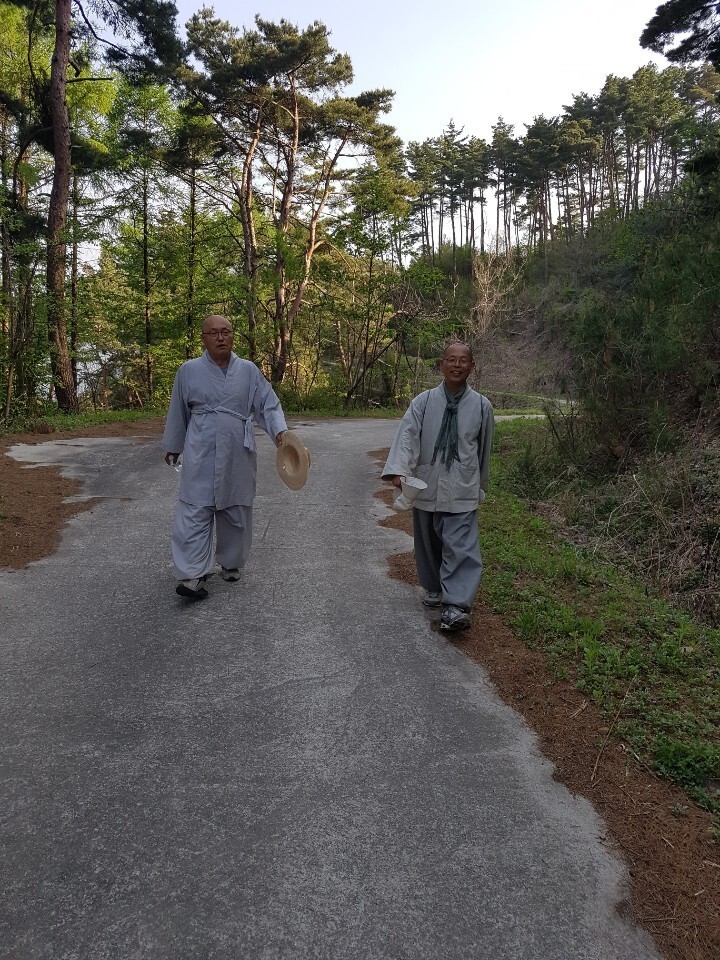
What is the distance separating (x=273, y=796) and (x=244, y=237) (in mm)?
22732

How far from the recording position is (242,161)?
72.7 feet

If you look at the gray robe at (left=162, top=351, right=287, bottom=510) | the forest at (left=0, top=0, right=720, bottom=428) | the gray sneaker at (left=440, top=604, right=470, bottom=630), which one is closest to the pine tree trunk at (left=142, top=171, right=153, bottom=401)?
the forest at (left=0, top=0, right=720, bottom=428)

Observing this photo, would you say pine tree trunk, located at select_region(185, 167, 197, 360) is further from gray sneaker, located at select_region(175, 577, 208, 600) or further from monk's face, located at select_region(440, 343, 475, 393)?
monk's face, located at select_region(440, 343, 475, 393)

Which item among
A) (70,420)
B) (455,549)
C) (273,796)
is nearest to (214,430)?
(455,549)

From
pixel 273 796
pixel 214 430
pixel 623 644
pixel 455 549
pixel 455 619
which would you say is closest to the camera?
pixel 273 796

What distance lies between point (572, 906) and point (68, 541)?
5.47 metres

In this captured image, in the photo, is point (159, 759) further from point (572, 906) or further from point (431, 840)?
point (572, 906)

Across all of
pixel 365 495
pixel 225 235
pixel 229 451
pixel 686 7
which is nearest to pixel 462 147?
pixel 225 235

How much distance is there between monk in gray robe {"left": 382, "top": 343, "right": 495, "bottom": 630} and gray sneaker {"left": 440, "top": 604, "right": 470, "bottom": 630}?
0.5 inches

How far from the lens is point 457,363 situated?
4609mm

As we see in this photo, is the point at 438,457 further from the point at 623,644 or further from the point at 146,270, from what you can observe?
the point at 146,270

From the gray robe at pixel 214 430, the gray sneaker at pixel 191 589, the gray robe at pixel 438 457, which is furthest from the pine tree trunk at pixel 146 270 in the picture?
the gray robe at pixel 438 457

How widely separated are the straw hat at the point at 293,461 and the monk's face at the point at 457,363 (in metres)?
1.34

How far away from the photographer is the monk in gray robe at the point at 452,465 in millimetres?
4742
